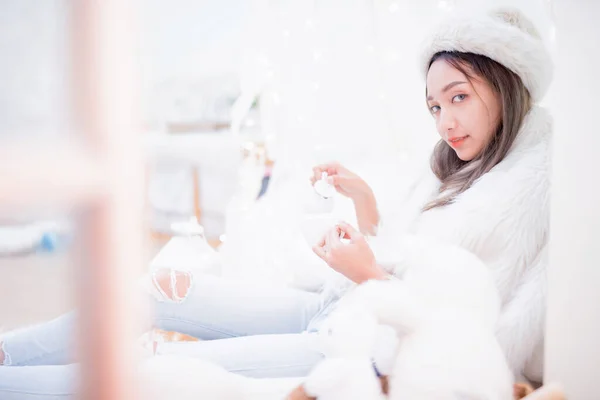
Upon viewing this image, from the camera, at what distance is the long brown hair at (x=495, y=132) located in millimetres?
746

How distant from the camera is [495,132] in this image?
0.78 m

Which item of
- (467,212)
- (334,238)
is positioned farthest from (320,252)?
(467,212)

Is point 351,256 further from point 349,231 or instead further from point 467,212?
point 467,212

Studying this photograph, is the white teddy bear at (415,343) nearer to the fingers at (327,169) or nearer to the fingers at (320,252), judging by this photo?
the fingers at (320,252)

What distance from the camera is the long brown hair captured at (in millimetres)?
746

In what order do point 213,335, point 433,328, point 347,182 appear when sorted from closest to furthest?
1. point 433,328
2. point 347,182
3. point 213,335

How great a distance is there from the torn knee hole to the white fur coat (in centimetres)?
40

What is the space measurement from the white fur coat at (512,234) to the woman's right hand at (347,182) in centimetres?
12

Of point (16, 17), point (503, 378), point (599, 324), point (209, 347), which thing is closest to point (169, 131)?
point (16, 17)

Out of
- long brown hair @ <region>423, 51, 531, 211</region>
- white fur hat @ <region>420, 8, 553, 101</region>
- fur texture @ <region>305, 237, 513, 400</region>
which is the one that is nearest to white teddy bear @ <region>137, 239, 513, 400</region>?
fur texture @ <region>305, 237, 513, 400</region>

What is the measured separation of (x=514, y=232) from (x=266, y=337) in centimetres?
49

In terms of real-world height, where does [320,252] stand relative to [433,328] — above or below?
above

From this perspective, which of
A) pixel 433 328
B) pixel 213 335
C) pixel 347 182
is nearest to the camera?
pixel 433 328

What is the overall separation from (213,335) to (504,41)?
0.80 metres
